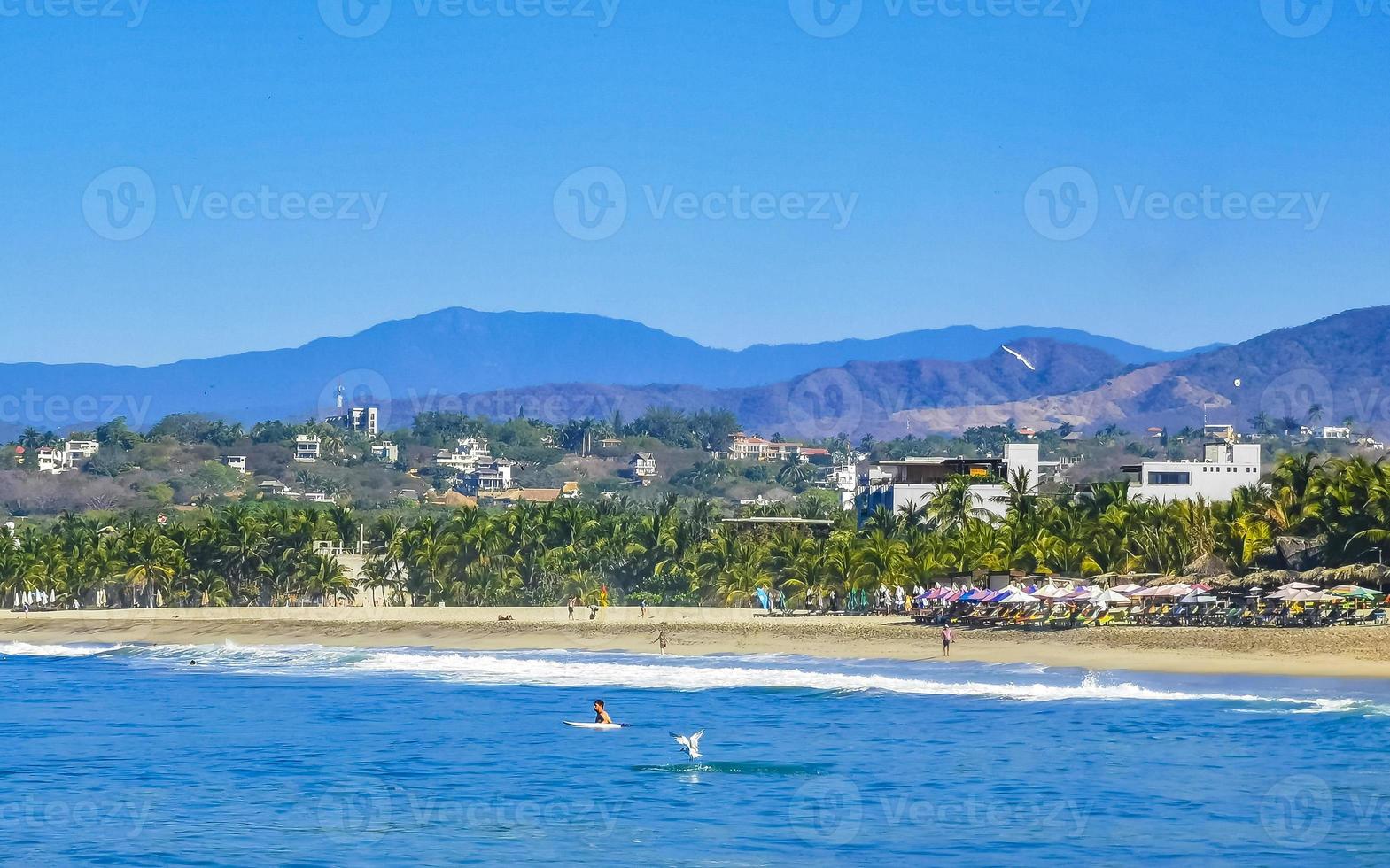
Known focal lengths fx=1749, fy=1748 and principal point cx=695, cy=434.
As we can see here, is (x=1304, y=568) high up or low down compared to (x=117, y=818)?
up

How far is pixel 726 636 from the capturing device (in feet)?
215

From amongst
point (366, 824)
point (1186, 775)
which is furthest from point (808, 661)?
point (366, 824)

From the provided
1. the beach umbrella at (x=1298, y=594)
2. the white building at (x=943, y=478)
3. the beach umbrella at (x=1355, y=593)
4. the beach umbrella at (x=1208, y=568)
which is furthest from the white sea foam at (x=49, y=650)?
A: the beach umbrella at (x=1355, y=593)

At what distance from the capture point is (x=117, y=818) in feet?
104

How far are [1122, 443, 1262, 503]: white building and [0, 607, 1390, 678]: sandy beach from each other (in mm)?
21294

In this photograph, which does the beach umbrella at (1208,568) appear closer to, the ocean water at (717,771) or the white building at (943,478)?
the ocean water at (717,771)

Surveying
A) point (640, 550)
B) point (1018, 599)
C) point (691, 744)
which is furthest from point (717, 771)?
point (640, 550)

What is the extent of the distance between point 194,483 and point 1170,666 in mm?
152511

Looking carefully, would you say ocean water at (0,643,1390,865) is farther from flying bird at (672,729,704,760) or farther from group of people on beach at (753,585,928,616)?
group of people on beach at (753,585,928,616)

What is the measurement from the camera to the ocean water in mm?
28719

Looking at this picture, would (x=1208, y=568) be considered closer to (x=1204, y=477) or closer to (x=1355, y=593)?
(x=1355, y=593)

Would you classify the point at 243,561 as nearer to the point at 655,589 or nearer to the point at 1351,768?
the point at 655,589

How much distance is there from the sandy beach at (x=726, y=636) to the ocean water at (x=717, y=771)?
275 centimetres

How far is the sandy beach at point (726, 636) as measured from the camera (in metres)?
50.6
